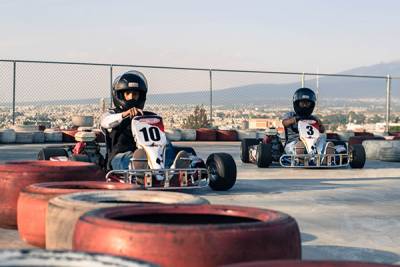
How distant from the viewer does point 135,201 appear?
12.4 ft

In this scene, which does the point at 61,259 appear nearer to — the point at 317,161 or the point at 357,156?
the point at 317,161

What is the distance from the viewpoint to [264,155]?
33.1ft

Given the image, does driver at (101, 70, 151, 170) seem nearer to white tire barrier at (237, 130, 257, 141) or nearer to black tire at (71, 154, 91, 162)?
black tire at (71, 154, 91, 162)

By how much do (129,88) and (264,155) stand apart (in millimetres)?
3156

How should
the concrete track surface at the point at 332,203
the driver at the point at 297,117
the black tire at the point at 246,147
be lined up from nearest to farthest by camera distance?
the concrete track surface at the point at 332,203
the driver at the point at 297,117
the black tire at the point at 246,147

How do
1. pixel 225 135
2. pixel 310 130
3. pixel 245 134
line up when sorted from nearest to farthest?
pixel 310 130 < pixel 225 135 < pixel 245 134

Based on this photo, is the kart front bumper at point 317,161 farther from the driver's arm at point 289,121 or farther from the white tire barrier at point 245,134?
the white tire barrier at point 245,134

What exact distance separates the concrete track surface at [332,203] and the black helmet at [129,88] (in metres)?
1.14

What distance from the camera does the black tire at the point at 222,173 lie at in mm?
6906

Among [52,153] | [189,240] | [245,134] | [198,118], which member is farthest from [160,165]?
[198,118]

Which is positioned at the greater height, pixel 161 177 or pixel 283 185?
pixel 161 177

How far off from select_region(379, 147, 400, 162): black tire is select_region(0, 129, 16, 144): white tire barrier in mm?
8114

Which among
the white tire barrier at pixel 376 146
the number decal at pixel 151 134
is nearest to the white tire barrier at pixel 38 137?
the white tire barrier at pixel 376 146

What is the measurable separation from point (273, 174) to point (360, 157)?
1558 mm
